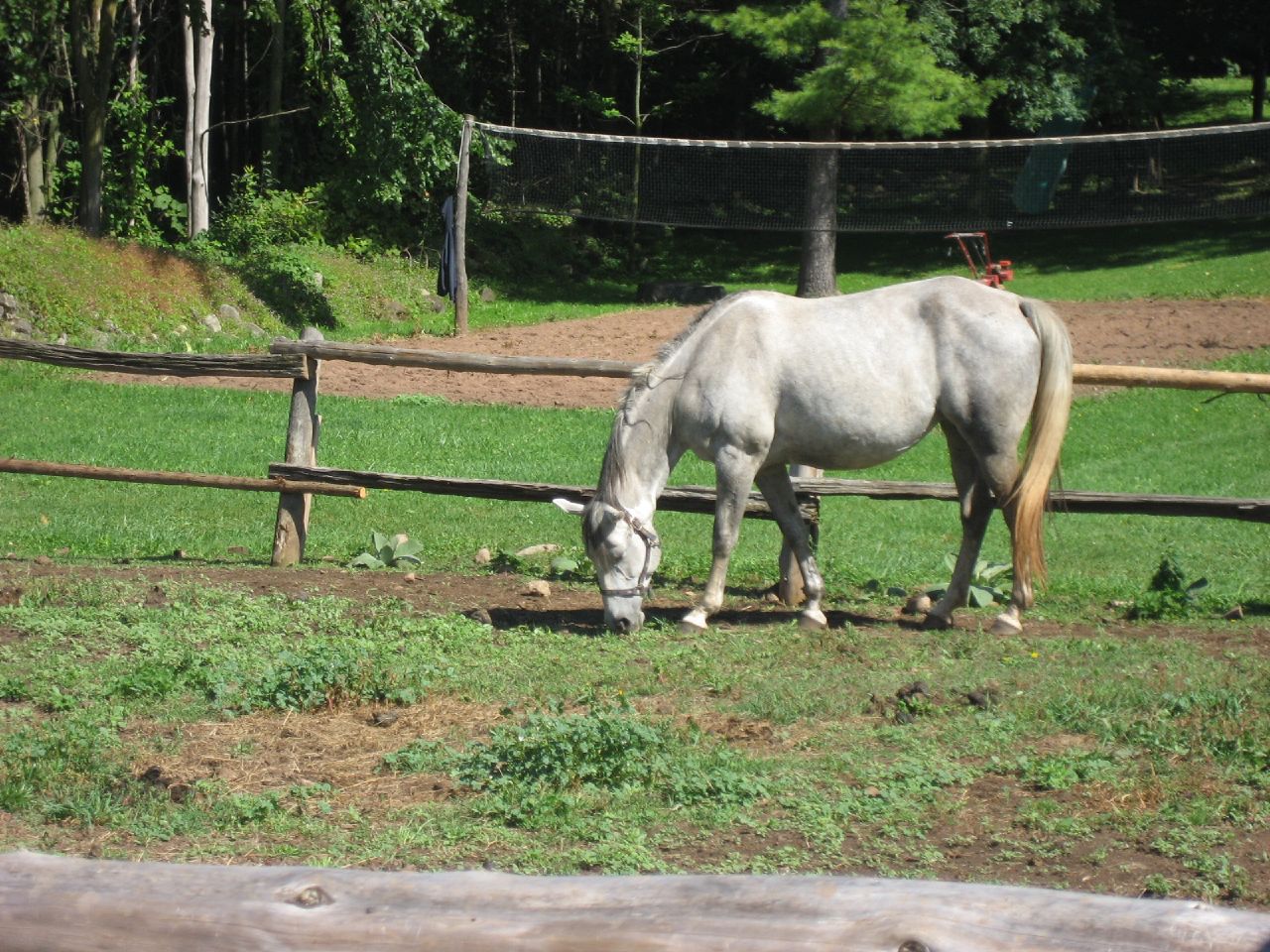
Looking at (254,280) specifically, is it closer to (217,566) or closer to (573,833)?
(217,566)

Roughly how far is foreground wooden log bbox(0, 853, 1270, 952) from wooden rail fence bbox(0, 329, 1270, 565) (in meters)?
5.80

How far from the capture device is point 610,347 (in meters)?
17.4

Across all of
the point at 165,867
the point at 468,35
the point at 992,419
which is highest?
the point at 468,35

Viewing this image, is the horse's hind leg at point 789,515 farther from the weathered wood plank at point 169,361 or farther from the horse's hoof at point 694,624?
the weathered wood plank at point 169,361

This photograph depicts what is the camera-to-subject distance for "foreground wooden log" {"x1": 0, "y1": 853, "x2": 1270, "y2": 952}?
84.9 inches

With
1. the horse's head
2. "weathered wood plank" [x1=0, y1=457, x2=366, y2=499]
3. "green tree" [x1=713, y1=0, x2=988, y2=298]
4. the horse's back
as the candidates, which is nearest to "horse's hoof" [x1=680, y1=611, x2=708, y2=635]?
the horse's head

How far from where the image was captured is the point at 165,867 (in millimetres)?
2471

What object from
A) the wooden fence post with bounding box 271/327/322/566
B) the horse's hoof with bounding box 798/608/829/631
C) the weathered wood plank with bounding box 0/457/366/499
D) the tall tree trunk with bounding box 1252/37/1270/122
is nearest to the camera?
the horse's hoof with bounding box 798/608/829/631

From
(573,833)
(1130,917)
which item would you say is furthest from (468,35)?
(1130,917)

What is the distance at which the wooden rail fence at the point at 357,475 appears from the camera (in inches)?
324

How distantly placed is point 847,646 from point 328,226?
2036 cm

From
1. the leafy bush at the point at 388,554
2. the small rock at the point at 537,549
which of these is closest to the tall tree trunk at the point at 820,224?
the small rock at the point at 537,549

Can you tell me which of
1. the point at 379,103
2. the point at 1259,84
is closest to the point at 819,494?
the point at 379,103

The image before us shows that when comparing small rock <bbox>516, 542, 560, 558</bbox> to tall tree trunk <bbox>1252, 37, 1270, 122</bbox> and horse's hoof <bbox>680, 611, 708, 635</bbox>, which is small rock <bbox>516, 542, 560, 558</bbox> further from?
tall tree trunk <bbox>1252, 37, 1270, 122</bbox>
